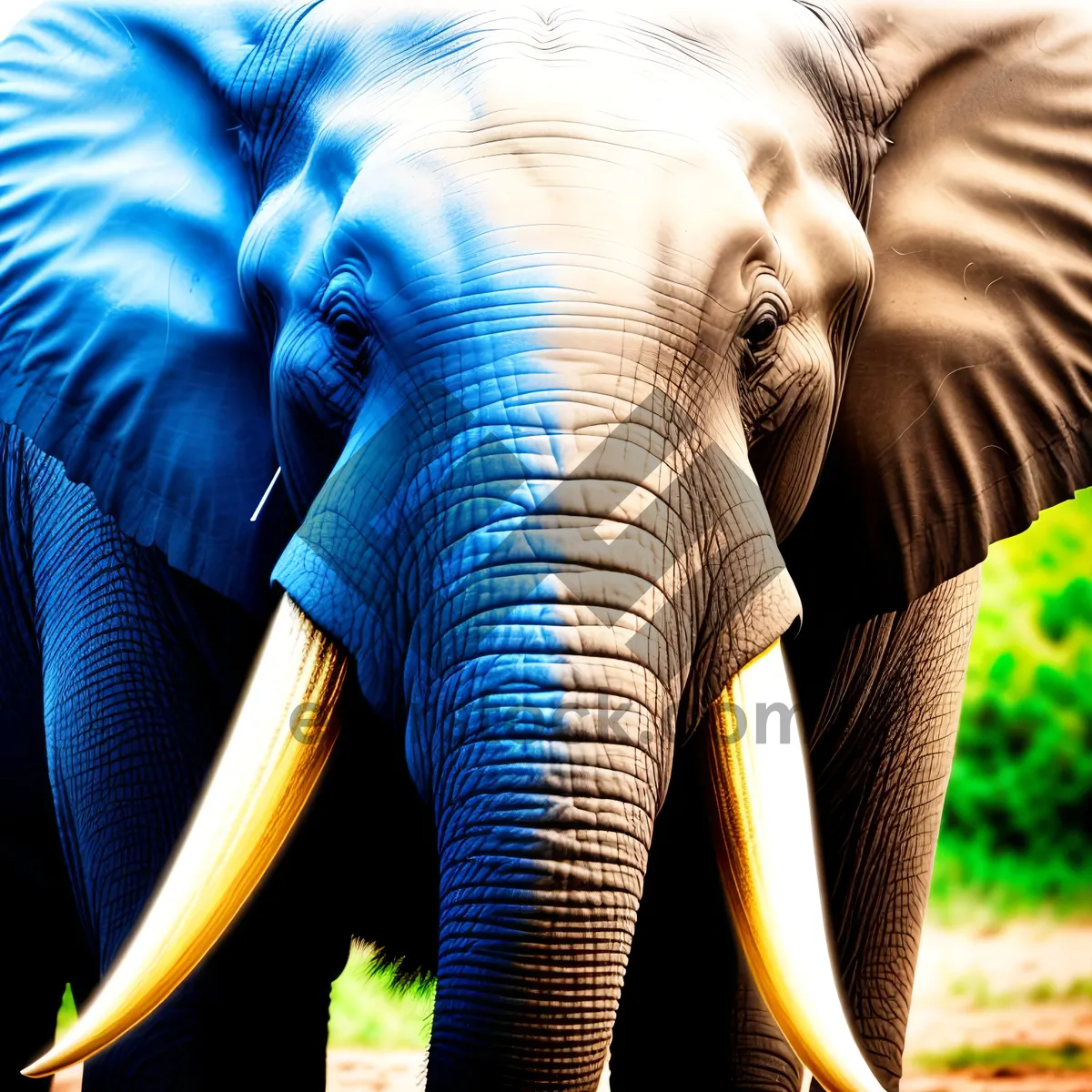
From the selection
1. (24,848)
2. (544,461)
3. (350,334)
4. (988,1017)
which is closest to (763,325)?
(544,461)

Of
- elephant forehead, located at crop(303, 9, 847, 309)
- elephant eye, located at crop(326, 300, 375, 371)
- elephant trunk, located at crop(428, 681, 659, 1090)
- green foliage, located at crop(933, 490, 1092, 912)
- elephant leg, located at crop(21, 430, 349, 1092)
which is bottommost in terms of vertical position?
elephant trunk, located at crop(428, 681, 659, 1090)

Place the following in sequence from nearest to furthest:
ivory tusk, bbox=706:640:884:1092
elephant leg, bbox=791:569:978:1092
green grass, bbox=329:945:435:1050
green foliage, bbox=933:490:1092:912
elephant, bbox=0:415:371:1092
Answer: ivory tusk, bbox=706:640:884:1092, elephant, bbox=0:415:371:1092, elephant leg, bbox=791:569:978:1092, green grass, bbox=329:945:435:1050, green foliage, bbox=933:490:1092:912

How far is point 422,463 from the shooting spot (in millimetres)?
2854

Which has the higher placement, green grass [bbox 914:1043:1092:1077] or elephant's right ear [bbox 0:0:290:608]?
elephant's right ear [bbox 0:0:290:608]

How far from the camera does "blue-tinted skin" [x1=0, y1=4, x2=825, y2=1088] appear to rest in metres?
2.69

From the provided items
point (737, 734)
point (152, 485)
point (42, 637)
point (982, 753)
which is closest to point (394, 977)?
point (42, 637)

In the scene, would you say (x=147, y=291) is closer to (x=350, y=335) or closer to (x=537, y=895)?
(x=350, y=335)

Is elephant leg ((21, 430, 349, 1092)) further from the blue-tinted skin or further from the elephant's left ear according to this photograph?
the elephant's left ear

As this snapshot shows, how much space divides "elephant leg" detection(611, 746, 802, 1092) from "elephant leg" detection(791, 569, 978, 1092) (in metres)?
0.33

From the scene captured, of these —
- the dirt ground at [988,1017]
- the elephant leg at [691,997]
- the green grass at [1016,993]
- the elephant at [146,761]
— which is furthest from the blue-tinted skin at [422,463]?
the green grass at [1016,993]

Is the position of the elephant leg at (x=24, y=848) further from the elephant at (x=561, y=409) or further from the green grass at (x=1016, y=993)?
the green grass at (x=1016, y=993)

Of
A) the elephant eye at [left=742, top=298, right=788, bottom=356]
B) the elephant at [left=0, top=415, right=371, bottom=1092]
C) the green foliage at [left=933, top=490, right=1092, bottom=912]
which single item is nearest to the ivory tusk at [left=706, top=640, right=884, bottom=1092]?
the elephant eye at [left=742, top=298, right=788, bottom=356]

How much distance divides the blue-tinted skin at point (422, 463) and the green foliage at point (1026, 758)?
8.32 meters

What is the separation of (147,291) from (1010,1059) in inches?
237
